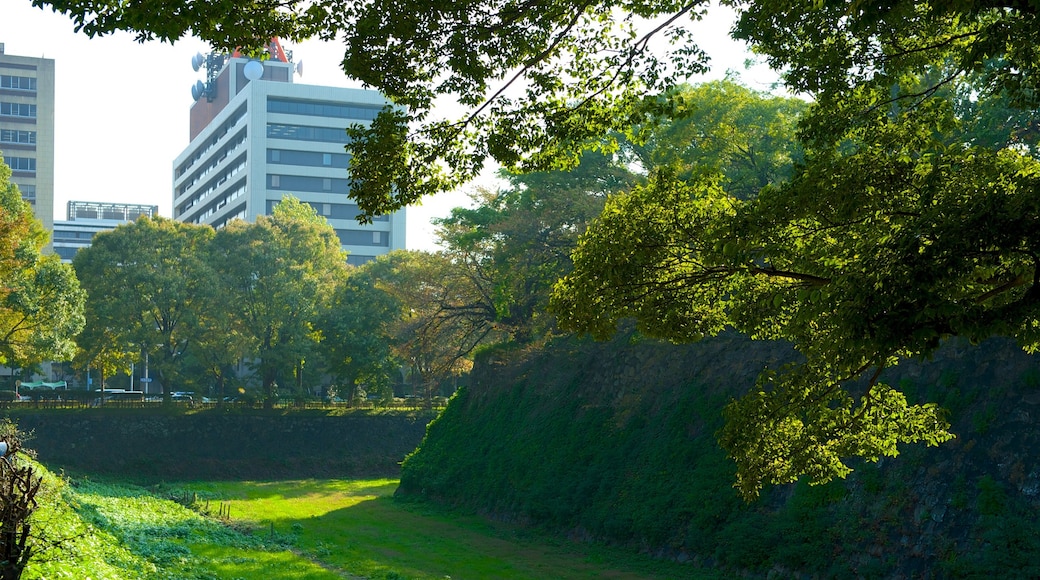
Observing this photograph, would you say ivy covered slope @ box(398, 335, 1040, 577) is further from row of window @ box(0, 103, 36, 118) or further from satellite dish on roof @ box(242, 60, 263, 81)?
satellite dish on roof @ box(242, 60, 263, 81)

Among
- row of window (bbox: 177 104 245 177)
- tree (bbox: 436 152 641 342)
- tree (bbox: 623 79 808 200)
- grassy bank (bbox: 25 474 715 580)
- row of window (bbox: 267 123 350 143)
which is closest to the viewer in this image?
grassy bank (bbox: 25 474 715 580)

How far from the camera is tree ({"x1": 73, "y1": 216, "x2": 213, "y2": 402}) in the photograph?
45.2m

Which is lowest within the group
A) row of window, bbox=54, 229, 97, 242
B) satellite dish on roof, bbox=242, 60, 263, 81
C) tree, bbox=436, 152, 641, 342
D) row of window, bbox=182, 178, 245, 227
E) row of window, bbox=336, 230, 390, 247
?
tree, bbox=436, 152, 641, 342

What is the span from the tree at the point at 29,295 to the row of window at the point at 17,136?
48354 mm

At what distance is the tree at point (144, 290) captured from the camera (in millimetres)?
45156

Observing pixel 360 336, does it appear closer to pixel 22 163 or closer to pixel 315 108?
pixel 315 108

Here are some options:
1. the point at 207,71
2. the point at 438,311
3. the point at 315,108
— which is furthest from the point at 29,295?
the point at 207,71

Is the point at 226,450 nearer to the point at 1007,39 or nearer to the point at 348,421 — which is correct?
the point at 348,421

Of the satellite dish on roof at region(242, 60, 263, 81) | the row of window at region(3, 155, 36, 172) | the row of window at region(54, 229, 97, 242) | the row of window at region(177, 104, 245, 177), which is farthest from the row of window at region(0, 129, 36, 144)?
the row of window at region(54, 229, 97, 242)

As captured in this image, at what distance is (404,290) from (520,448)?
1030 cm

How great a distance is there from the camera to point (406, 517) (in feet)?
98.6

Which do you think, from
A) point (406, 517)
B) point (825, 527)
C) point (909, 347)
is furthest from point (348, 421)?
point (909, 347)

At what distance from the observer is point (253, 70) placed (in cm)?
8962

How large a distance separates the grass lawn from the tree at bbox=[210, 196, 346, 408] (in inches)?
501
